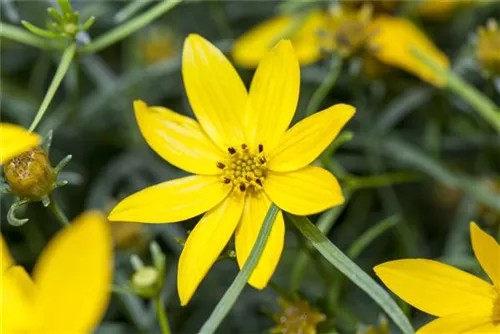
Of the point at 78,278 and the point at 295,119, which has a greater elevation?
the point at 78,278

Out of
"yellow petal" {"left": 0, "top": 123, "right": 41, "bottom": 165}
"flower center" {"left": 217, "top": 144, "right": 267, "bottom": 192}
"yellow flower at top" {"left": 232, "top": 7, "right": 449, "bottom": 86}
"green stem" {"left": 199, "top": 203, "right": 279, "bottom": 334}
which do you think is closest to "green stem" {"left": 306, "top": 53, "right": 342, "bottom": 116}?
"yellow flower at top" {"left": 232, "top": 7, "right": 449, "bottom": 86}

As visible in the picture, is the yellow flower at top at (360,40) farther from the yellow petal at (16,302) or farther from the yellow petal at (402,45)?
the yellow petal at (16,302)

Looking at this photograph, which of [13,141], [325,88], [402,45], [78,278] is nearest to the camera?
[78,278]

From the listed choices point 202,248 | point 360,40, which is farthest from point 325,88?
point 202,248

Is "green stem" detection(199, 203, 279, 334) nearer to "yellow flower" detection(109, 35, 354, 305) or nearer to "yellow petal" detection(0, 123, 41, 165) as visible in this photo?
"yellow flower" detection(109, 35, 354, 305)

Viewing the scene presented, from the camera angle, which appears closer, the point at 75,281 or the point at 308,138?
the point at 75,281

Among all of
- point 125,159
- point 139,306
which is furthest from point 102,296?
point 125,159

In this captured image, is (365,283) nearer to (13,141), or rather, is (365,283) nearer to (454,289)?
(454,289)
